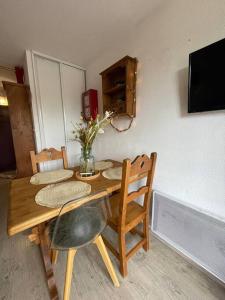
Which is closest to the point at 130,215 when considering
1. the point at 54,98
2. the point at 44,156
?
the point at 44,156

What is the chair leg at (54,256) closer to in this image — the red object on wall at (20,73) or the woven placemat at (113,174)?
the woven placemat at (113,174)

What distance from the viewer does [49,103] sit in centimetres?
238

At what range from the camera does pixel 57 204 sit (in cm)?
85

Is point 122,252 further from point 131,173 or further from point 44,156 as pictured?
point 44,156

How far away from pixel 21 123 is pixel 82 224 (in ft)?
7.33

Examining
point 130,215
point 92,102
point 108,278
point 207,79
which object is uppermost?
point 92,102

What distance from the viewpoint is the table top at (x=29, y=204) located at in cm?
72

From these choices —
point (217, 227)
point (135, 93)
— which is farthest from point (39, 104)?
point (217, 227)

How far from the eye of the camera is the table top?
715mm

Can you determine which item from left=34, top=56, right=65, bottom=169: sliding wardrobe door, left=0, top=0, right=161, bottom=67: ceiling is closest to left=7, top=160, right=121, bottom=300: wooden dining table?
left=34, top=56, right=65, bottom=169: sliding wardrobe door

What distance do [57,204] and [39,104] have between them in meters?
1.98

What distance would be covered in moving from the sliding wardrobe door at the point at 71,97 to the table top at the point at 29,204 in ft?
4.90

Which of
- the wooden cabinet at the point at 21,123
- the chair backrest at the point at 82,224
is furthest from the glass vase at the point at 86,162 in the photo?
the wooden cabinet at the point at 21,123

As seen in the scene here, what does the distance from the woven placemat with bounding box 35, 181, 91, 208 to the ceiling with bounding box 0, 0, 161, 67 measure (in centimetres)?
169
